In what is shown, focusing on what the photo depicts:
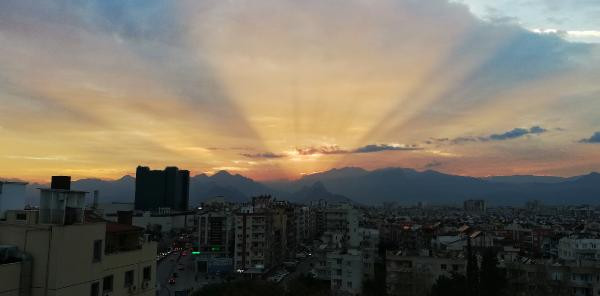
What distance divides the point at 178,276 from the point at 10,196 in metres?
60.6

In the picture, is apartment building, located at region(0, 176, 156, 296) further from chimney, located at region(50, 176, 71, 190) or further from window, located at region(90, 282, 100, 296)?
chimney, located at region(50, 176, 71, 190)

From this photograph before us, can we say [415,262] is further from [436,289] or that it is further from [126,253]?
[126,253]

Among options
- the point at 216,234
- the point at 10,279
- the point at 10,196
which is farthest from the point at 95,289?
the point at 216,234

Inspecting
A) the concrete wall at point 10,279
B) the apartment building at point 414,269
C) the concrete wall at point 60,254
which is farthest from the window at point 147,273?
the apartment building at point 414,269

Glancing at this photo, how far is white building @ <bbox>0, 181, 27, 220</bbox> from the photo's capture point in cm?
1491

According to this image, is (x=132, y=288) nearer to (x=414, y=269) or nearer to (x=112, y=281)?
(x=112, y=281)

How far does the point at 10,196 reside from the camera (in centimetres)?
1506

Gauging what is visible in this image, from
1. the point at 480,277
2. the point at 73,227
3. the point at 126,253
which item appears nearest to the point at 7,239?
the point at 73,227

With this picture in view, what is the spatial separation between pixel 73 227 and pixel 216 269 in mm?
63022

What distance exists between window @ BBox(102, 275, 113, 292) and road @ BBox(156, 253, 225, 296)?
41012 mm

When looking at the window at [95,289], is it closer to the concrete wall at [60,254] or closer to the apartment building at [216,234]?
the concrete wall at [60,254]

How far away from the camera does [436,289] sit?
1516 inches

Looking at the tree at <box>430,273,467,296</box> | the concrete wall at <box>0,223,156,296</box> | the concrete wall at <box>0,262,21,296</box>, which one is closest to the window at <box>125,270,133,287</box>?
the concrete wall at <box>0,223,156,296</box>

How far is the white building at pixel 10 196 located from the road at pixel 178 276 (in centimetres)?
4060
